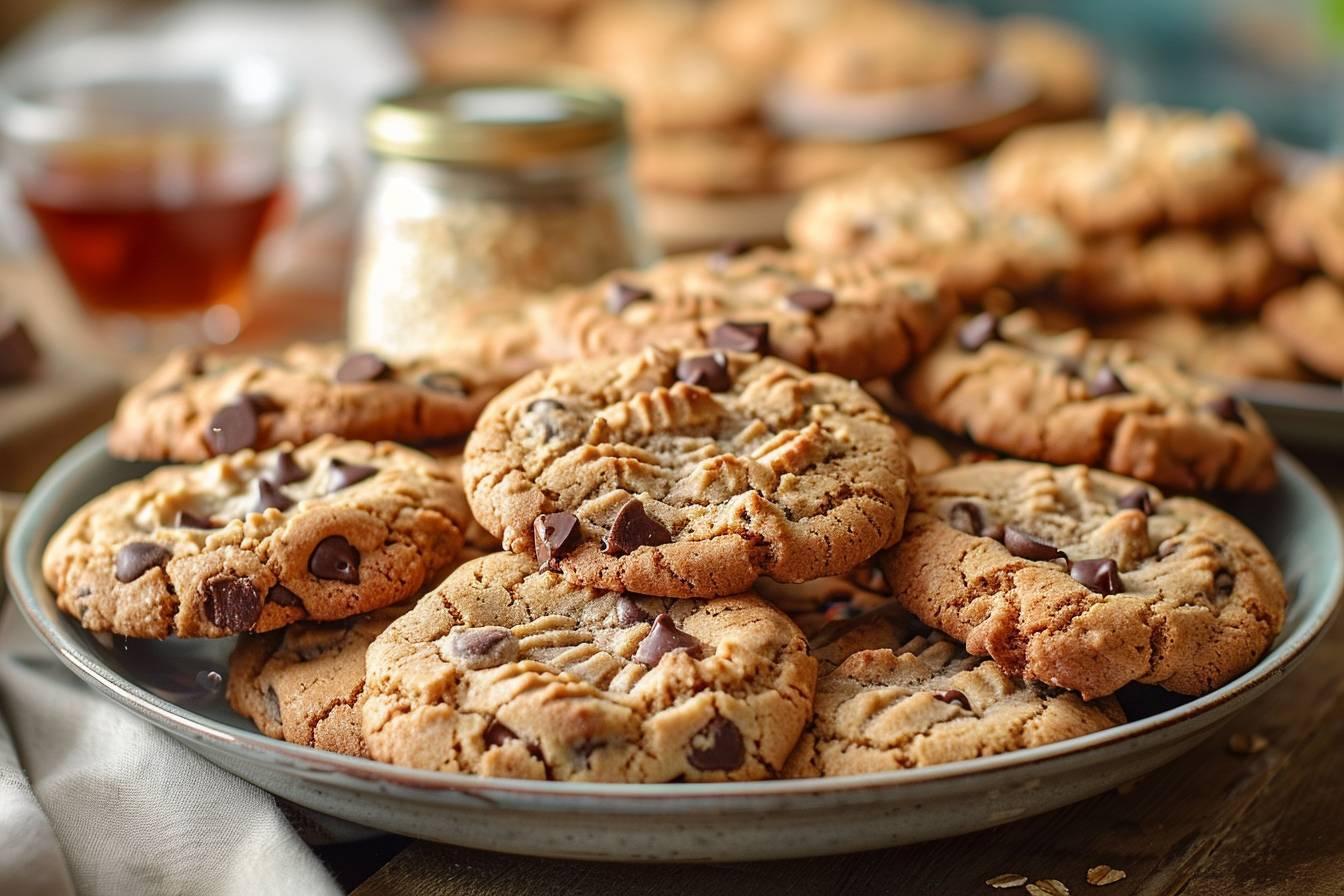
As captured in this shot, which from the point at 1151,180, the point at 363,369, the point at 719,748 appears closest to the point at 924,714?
the point at 719,748

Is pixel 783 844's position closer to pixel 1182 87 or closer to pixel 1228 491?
pixel 1228 491

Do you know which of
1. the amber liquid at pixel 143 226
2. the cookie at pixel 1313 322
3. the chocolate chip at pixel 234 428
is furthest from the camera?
the amber liquid at pixel 143 226

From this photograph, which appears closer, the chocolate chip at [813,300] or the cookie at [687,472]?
the cookie at [687,472]

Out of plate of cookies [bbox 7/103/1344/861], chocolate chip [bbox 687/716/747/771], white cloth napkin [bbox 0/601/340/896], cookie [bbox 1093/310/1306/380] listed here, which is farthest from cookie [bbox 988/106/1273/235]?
white cloth napkin [bbox 0/601/340/896]

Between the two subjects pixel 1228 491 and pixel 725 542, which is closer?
pixel 725 542

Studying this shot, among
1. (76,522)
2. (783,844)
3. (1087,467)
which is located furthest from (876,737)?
(76,522)

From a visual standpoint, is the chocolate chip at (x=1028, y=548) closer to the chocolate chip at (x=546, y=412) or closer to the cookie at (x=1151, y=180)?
the chocolate chip at (x=546, y=412)

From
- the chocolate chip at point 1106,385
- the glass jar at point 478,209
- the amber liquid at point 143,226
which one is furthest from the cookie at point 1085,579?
the amber liquid at point 143,226
